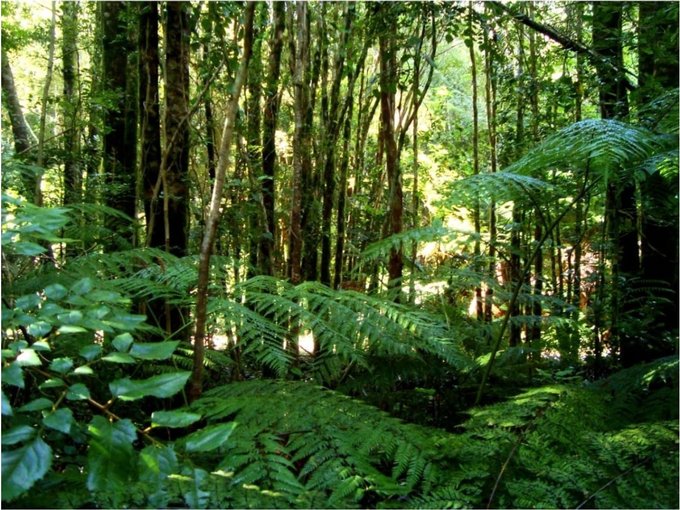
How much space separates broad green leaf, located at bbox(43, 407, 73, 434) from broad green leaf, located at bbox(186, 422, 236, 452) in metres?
0.22

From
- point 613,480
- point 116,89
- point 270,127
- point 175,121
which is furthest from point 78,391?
point 270,127

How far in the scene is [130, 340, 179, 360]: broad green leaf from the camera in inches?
40.6

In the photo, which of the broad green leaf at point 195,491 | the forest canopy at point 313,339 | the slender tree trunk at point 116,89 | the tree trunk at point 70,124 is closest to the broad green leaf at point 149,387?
the forest canopy at point 313,339

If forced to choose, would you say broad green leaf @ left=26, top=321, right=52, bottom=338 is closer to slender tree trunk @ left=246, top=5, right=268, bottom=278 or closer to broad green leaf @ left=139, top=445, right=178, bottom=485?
broad green leaf @ left=139, top=445, right=178, bottom=485

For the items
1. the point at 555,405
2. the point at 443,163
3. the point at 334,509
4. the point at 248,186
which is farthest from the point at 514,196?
the point at 443,163

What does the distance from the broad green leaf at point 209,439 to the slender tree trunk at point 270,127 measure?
332 centimetres

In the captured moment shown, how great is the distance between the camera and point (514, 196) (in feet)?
7.72

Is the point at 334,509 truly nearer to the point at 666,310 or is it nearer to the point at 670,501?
the point at 670,501

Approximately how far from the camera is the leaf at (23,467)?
2.77ft

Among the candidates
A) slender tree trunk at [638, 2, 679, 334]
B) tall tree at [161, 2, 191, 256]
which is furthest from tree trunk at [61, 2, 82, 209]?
slender tree trunk at [638, 2, 679, 334]

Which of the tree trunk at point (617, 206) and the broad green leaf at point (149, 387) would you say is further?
the tree trunk at point (617, 206)

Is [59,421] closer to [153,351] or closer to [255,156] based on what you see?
[153,351]

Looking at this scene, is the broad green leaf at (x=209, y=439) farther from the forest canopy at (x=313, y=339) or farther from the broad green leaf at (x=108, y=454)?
the broad green leaf at (x=108, y=454)

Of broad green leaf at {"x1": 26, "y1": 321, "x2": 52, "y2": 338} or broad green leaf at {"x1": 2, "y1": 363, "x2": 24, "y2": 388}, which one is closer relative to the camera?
broad green leaf at {"x1": 2, "y1": 363, "x2": 24, "y2": 388}
